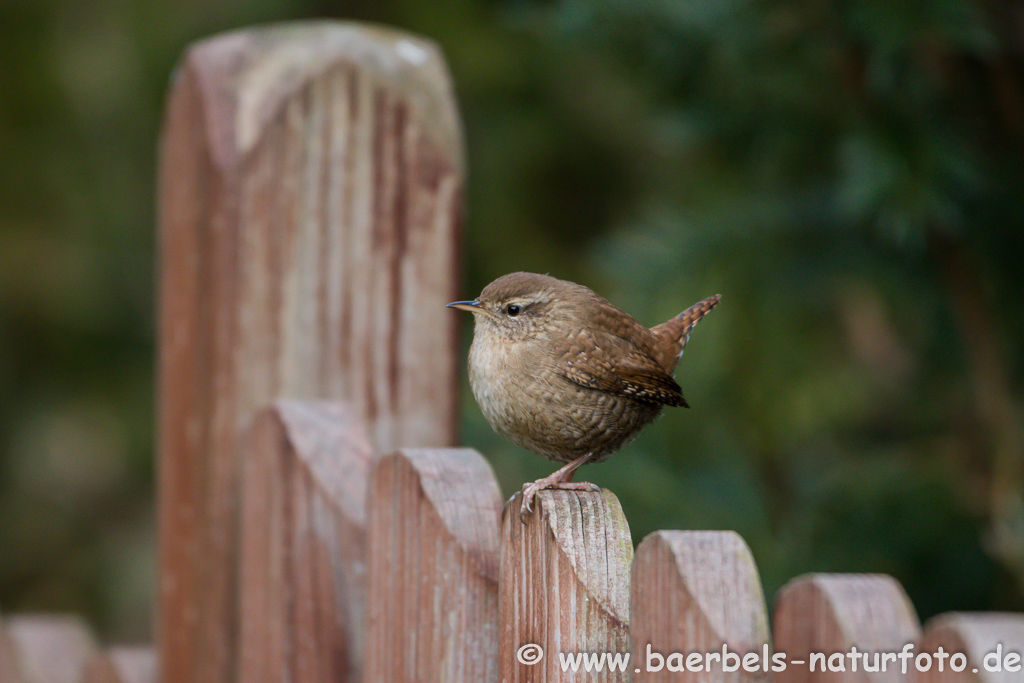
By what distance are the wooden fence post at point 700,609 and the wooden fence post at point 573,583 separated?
81 millimetres

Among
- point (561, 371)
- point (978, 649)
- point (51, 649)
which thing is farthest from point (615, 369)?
point (51, 649)

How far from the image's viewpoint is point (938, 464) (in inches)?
110

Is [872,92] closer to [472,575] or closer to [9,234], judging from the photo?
[472,575]

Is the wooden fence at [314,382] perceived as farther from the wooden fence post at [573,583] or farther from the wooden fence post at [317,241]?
the wooden fence post at [573,583]

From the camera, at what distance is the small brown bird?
1605 millimetres

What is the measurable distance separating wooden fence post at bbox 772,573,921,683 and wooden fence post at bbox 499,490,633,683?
190mm

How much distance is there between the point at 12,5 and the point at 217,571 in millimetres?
4148

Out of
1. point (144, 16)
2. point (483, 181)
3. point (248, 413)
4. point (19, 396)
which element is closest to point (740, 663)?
point (248, 413)

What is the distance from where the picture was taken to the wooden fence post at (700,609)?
1.06 m

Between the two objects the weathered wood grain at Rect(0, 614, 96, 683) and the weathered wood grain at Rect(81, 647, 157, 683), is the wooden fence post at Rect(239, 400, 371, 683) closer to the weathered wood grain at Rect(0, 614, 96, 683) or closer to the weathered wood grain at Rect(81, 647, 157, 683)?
the weathered wood grain at Rect(81, 647, 157, 683)

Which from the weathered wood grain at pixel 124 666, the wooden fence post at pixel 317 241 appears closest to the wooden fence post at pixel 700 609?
the wooden fence post at pixel 317 241

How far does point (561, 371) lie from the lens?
66.6 inches

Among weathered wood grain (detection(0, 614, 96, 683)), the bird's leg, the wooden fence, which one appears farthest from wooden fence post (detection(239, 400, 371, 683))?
weathered wood grain (detection(0, 614, 96, 683))

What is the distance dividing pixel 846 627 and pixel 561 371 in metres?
0.71
